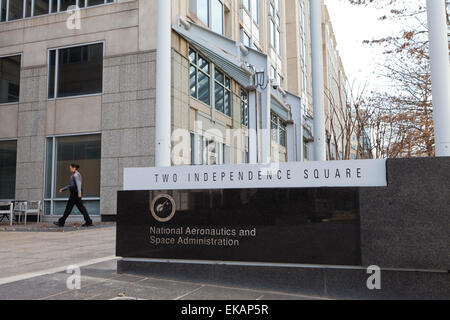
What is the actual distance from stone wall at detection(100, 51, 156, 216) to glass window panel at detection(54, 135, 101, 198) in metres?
0.44

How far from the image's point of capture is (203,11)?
695 inches

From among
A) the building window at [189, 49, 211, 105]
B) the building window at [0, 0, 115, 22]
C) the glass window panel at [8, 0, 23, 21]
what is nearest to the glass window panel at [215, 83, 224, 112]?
the building window at [189, 49, 211, 105]

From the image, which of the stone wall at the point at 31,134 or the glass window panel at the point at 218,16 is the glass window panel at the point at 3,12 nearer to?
the stone wall at the point at 31,134

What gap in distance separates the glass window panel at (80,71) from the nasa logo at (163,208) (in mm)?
11544

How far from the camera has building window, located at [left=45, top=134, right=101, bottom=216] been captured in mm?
15328

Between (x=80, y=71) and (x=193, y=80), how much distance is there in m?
4.30

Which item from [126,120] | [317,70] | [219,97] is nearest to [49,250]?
[317,70]

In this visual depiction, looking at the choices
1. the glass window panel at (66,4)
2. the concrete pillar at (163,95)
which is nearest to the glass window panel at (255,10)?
the glass window panel at (66,4)

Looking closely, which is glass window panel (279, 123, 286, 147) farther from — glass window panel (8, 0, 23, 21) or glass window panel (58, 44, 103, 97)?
glass window panel (8, 0, 23, 21)

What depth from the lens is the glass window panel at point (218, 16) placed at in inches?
744

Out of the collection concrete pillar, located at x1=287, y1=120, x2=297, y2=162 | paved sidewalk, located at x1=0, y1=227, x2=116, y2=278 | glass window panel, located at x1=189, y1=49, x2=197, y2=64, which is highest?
glass window panel, located at x1=189, y1=49, x2=197, y2=64

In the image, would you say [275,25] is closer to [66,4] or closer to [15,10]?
[66,4]

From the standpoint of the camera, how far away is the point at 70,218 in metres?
15.7
